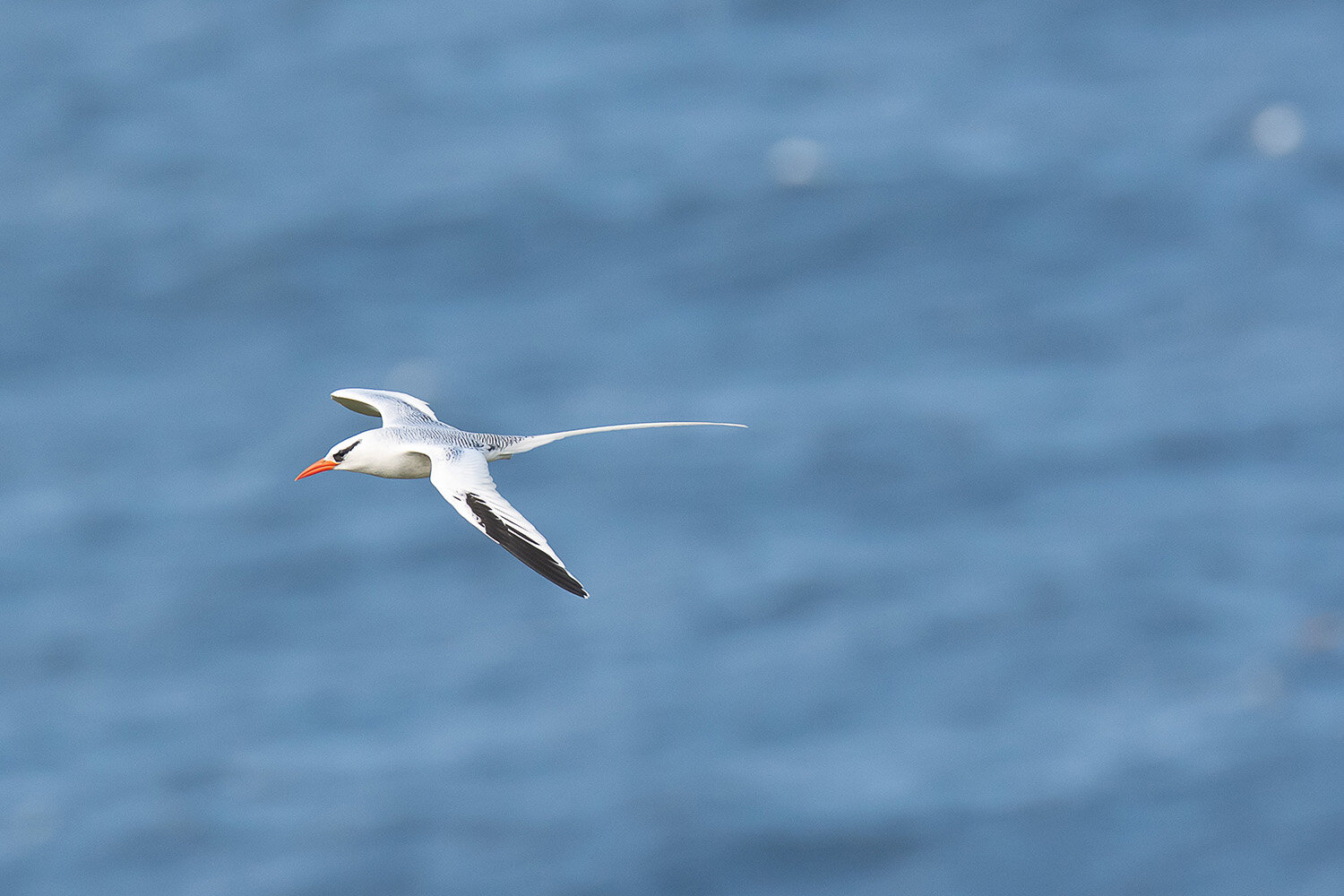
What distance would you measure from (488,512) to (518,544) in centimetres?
58

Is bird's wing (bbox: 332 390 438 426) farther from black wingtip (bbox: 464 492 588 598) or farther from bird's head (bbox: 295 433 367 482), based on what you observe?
black wingtip (bbox: 464 492 588 598)

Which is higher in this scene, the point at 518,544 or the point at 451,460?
the point at 451,460

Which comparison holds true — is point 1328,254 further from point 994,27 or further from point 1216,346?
point 994,27

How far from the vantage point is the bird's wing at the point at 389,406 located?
78.0 ft

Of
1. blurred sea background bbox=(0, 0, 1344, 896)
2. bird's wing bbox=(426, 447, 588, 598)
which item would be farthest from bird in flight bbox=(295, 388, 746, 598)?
blurred sea background bbox=(0, 0, 1344, 896)

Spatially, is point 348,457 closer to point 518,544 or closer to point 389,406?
point 389,406

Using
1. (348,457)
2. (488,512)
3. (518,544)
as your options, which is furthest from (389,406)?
(518,544)

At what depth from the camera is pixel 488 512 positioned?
18.9 m

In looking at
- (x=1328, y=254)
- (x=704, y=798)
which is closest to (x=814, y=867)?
(x=704, y=798)

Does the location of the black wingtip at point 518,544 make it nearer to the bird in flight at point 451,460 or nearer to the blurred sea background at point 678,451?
the bird in flight at point 451,460

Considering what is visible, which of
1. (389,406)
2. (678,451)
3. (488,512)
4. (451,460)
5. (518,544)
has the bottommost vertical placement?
(518,544)

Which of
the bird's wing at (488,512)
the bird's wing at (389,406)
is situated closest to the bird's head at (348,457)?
the bird's wing at (389,406)

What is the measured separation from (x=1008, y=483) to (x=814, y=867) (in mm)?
38497

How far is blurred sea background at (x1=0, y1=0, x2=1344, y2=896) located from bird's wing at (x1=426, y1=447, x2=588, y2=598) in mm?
124074
